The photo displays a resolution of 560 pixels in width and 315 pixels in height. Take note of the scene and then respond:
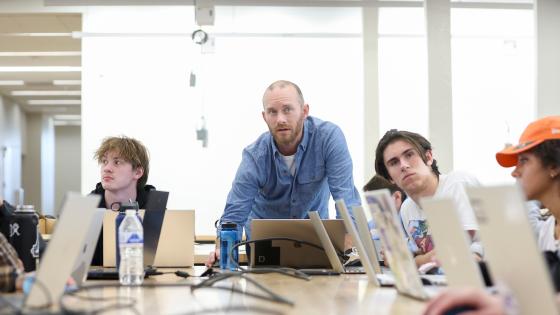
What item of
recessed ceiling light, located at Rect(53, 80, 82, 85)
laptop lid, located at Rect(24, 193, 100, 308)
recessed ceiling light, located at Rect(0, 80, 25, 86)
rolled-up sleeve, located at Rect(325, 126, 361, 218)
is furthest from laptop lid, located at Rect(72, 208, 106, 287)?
recessed ceiling light, located at Rect(0, 80, 25, 86)

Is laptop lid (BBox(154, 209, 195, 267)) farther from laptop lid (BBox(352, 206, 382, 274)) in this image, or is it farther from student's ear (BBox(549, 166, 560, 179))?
student's ear (BBox(549, 166, 560, 179))

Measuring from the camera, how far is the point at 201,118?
7.59 metres

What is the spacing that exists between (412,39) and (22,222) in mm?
6204

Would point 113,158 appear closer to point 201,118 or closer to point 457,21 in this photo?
point 201,118

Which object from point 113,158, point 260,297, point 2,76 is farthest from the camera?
point 2,76

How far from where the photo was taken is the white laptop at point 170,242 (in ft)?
9.23

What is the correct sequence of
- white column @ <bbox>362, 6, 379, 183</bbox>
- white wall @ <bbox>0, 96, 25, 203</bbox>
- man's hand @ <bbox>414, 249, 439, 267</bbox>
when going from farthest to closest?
white wall @ <bbox>0, 96, 25, 203</bbox> → white column @ <bbox>362, 6, 379, 183</bbox> → man's hand @ <bbox>414, 249, 439, 267</bbox>

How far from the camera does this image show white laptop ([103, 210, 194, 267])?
2.81 m

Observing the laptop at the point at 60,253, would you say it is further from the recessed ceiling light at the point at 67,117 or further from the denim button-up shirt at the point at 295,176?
the recessed ceiling light at the point at 67,117

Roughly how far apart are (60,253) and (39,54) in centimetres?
1009

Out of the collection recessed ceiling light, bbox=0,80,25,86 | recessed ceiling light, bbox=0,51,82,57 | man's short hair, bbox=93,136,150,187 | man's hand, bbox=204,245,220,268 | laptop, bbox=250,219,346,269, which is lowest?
man's hand, bbox=204,245,220,268

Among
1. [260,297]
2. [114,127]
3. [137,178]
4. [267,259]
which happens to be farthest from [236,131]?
[260,297]

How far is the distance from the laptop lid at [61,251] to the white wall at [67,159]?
20.1 metres

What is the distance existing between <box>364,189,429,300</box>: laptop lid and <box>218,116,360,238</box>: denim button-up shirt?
165 cm
